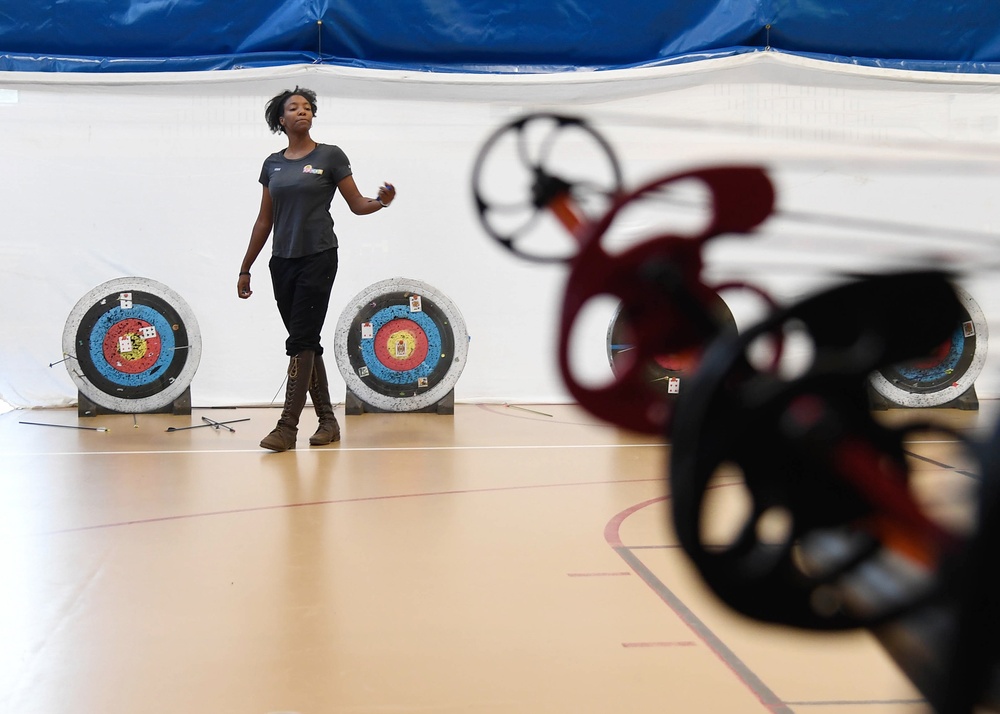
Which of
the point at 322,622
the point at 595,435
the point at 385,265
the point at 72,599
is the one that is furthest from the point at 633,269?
the point at 385,265

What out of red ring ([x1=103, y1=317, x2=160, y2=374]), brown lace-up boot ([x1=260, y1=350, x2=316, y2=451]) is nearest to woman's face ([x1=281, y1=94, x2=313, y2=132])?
brown lace-up boot ([x1=260, y1=350, x2=316, y2=451])

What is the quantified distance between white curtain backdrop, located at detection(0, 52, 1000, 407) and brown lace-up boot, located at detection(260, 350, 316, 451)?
47.8 inches

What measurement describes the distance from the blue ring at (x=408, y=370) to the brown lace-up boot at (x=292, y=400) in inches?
39.3

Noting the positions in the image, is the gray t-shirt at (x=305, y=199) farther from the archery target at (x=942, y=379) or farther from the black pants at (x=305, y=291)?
the archery target at (x=942, y=379)

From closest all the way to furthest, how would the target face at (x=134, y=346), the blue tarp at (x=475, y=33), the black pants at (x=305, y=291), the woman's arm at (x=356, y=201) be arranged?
the woman's arm at (x=356, y=201) < the black pants at (x=305, y=291) < the target face at (x=134, y=346) < the blue tarp at (x=475, y=33)

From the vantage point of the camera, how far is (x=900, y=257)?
72 cm

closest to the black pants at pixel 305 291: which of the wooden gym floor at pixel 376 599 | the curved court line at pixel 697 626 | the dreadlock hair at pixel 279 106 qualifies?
the wooden gym floor at pixel 376 599

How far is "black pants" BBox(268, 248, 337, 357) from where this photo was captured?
352 centimetres

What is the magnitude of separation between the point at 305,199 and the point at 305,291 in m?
0.31

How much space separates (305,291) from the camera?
11.5 feet

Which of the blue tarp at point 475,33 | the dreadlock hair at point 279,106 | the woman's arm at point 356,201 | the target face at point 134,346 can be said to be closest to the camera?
the woman's arm at point 356,201

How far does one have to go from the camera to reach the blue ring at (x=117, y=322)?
4461 millimetres

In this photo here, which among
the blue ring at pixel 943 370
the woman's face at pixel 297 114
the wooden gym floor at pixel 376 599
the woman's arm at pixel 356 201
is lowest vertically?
the wooden gym floor at pixel 376 599

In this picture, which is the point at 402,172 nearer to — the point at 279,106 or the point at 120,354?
the point at 279,106
